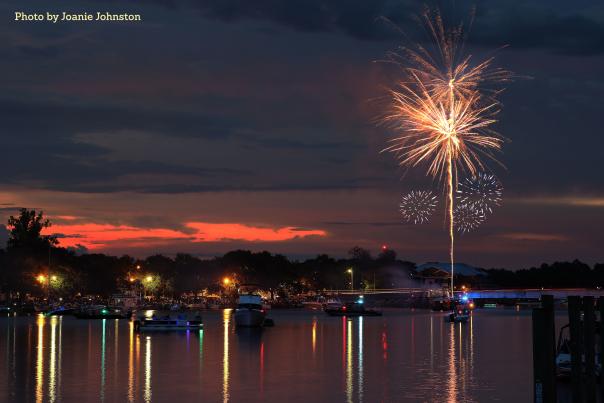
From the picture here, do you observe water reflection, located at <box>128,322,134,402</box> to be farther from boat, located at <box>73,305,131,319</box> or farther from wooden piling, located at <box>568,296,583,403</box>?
boat, located at <box>73,305,131,319</box>

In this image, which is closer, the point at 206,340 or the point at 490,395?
the point at 490,395

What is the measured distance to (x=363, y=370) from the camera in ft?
218

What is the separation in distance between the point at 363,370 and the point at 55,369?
70.2 feet

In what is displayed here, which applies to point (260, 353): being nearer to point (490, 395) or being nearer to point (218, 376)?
point (218, 376)

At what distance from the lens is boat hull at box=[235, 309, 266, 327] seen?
129500 mm

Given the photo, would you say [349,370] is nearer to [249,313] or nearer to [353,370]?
[353,370]

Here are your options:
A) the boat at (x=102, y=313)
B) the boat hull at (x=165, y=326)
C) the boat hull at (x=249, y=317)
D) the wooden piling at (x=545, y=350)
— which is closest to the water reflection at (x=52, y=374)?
the boat hull at (x=165, y=326)

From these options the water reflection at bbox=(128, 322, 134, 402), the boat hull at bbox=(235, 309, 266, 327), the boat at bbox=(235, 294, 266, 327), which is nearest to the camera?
the water reflection at bbox=(128, 322, 134, 402)

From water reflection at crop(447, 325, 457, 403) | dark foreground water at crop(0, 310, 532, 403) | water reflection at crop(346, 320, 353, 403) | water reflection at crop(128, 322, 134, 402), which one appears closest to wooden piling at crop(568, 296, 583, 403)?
water reflection at crop(447, 325, 457, 403)

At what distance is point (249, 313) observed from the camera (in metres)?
130

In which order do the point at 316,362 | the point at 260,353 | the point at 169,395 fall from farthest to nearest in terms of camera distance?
1. the point at 260,353
2. the point at 316,362
3. the point at 169,395

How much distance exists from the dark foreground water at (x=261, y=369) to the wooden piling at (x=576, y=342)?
1187 centimetres

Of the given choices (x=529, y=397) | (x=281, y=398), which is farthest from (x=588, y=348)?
(x=281, y=398)

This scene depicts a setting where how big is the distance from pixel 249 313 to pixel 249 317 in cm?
88
